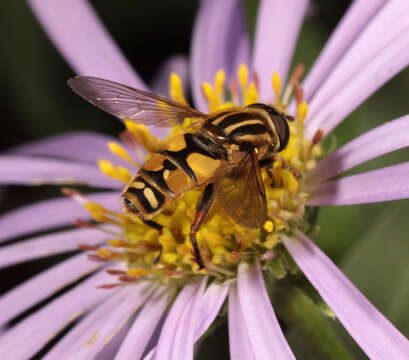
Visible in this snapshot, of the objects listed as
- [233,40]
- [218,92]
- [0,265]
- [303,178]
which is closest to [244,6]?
[233,40]

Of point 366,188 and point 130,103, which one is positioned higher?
point 130,103

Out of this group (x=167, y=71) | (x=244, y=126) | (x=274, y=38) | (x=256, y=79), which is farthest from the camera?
(x=167, y=71)

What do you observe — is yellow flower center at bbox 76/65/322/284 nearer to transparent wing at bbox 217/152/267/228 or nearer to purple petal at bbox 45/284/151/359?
purple petal at bbox 45/284/151/359

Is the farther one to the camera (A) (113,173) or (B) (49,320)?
(A) (113,173)

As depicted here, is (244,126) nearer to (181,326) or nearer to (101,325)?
(181,326)

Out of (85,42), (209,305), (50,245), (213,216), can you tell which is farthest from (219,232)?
(85,42)

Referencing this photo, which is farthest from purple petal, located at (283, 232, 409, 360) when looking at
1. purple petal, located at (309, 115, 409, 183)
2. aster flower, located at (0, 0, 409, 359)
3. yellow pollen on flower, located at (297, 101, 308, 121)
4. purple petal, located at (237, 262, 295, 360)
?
yellow pollen on flower, located at (297, 101, 308, 121)

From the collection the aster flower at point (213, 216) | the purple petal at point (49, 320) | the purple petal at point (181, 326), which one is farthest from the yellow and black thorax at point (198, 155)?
the purple petal at point (49, 320)
